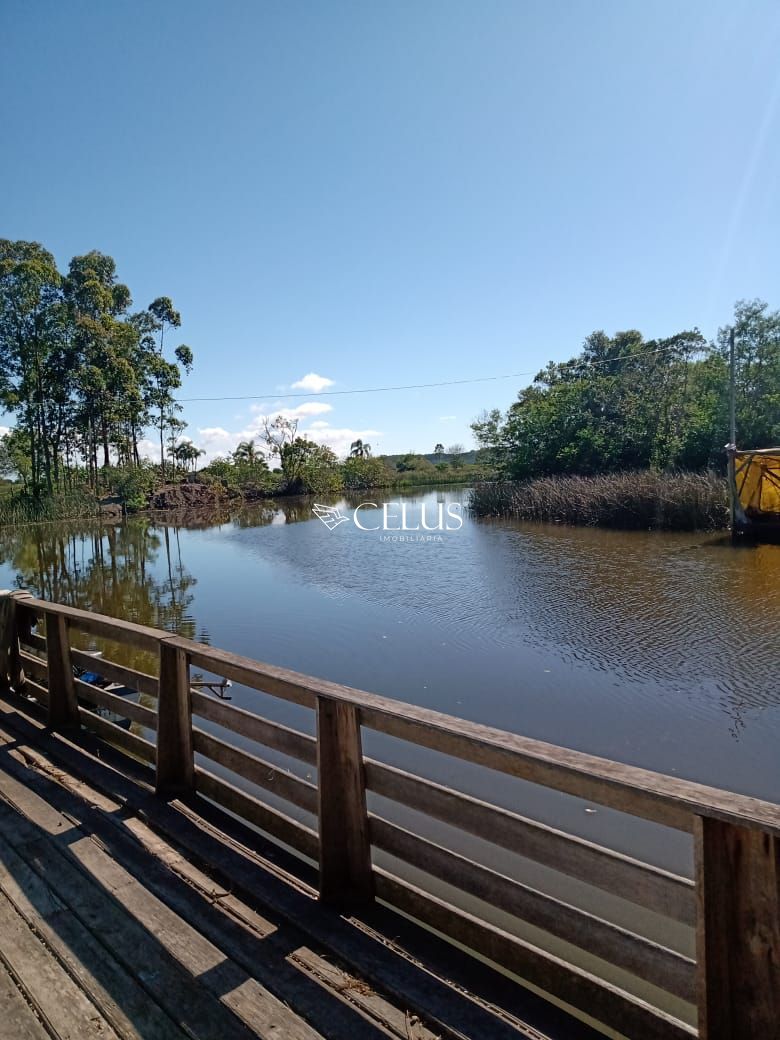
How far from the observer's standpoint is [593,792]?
4.27 feet

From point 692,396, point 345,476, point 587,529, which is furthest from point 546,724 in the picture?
point 345,476

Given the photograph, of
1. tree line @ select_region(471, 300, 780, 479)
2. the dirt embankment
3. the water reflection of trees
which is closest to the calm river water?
the water reflection of trees

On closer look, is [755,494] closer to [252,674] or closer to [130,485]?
[252,674]

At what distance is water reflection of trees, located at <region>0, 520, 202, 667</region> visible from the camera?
30.9 ft

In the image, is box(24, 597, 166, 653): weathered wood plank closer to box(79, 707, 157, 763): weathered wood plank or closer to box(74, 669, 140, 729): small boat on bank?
box(79, 707, 157, 763): weathered wood plank

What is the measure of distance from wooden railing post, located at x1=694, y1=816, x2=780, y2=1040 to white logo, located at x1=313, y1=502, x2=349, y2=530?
62.6ft

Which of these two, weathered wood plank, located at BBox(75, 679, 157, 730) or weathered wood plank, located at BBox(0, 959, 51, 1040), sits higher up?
weathered wood plank, located at BBox(75, 679, 157, 730)

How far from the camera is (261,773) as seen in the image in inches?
87.4

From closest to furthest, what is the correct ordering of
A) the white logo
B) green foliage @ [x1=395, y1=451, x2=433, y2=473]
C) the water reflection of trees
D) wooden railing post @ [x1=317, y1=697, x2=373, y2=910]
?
wooden railing post @ [x1=317, y1=697, x2=373, y2=910]
the water reflection of trees
the white logo
green foliage @ [x1=395, y1=451, x2=433, y2=473]

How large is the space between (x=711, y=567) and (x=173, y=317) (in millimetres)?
31242

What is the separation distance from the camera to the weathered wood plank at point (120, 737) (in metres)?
2.93

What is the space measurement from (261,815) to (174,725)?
521 millimetres

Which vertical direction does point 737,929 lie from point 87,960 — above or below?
above

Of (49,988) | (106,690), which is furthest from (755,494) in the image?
(49,988)
